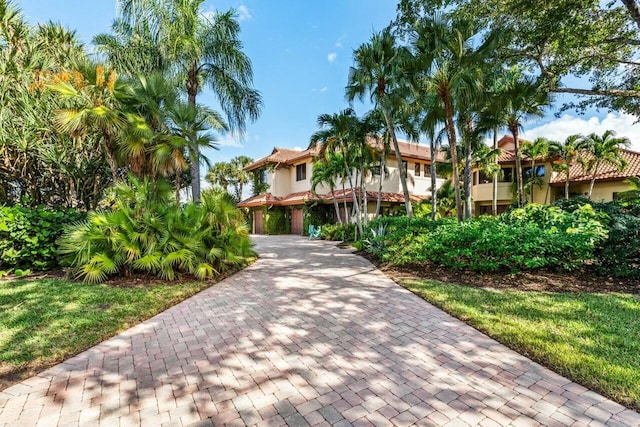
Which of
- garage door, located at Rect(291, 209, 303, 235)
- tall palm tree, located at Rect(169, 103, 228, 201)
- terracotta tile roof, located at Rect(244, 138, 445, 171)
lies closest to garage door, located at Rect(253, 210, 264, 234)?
garage door, located at Rect(291, 209, 303, 235)

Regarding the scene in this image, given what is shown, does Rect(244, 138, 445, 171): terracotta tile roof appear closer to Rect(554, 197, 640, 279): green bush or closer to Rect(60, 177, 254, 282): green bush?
Rect(60, 177, 254, 282): green bush

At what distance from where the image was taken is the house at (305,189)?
21.5 m

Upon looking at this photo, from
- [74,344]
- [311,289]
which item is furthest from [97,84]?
[311,289]

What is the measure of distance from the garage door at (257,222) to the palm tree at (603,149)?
77.5 ft

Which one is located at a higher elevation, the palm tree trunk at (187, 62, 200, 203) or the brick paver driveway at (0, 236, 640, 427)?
the palm tree trunk at (187, 62, 200, 203)

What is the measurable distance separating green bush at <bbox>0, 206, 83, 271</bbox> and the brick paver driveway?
5.55 meters

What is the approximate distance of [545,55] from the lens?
37.9 ft

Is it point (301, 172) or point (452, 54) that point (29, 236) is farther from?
point (301, 172)

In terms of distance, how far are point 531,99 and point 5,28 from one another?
64.5 ft

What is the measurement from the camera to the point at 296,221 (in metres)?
24.7

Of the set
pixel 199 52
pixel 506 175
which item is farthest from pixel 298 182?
pixel 506 175

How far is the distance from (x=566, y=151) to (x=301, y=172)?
18523mm

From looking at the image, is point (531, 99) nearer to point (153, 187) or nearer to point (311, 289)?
point (311, 289)

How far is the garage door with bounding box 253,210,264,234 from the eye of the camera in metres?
26.2
